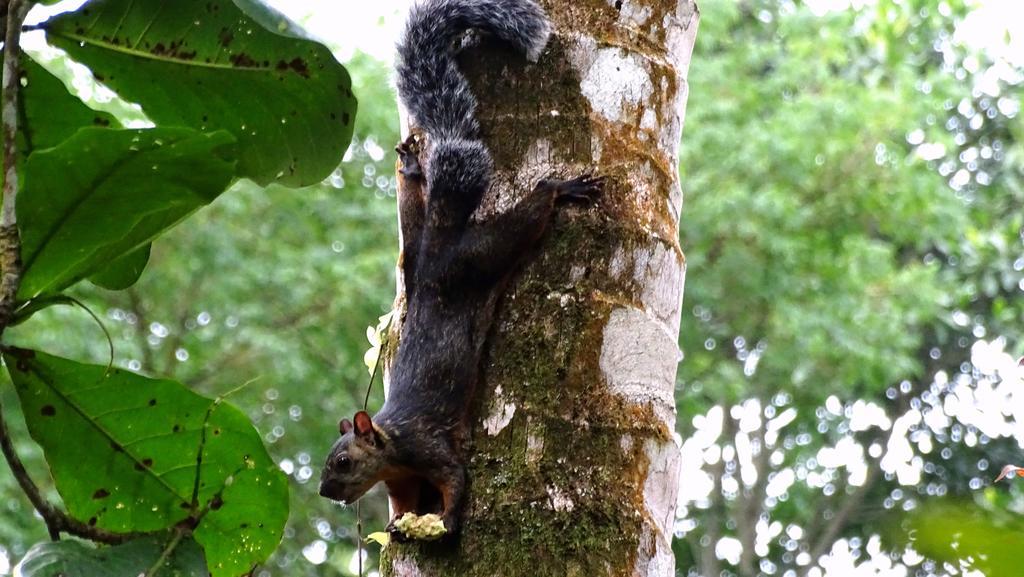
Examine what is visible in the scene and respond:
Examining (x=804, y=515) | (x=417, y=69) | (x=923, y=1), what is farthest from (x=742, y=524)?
(x=417, y=69)

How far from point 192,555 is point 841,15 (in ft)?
28.0

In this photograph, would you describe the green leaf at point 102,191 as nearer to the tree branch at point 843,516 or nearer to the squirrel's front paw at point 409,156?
the squirrel's front paw at point 409,156

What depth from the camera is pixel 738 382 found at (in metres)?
9.33

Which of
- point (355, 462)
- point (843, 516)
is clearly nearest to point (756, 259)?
point (843, 516)

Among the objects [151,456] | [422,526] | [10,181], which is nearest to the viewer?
[10,181]

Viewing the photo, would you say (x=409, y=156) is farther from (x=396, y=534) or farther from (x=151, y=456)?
(x=151, y=456)

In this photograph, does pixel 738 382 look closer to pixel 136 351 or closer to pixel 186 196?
pixel 136 351

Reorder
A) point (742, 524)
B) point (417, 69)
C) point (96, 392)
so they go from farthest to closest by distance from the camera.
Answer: point (742, 524) < point (417, 69) < point (96, 392)

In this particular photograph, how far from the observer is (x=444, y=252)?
5.94 ft

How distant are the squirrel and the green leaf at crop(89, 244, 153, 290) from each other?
44 centimetres

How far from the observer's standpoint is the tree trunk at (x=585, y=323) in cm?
148

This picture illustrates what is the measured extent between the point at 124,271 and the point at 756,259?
7.59 meters

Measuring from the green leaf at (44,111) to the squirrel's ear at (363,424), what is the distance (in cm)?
80

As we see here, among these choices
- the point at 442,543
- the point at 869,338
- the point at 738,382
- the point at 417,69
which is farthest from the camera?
the point at 738,382
